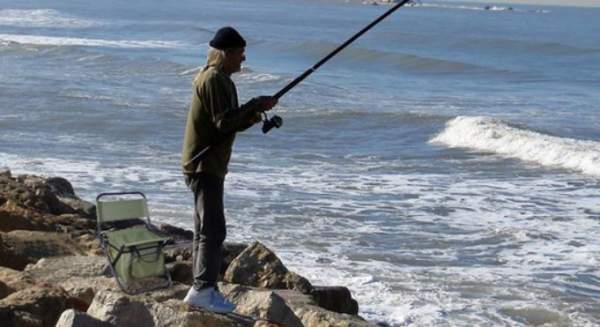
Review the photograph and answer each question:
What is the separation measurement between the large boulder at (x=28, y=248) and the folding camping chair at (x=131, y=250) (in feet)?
3.59

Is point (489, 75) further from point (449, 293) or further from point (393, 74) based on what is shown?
point (449, 293)

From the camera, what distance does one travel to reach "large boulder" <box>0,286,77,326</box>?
490 centimetres

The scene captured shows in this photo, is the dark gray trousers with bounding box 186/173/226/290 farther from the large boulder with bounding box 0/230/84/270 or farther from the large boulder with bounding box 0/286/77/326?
the large boulder with bounding box 0/230/84/270

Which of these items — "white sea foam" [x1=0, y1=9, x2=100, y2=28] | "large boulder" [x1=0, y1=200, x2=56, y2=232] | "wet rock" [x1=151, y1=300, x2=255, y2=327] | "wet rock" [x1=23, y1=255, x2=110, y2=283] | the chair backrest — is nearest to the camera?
"wet rock" [x1=151, y1=300, x2=255, y2=327]

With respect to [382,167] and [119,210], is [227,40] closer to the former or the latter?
[119,210]

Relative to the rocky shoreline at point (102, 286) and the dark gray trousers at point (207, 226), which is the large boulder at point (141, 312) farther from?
the dark gray trousers at point (207, 226)

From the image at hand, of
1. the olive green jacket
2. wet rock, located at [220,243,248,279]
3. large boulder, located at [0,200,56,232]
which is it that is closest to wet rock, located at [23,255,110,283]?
the olive green jacket

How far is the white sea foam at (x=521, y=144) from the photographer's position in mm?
17547

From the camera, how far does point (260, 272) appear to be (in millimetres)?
7039

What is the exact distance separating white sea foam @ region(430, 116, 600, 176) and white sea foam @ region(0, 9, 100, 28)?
34928 mm

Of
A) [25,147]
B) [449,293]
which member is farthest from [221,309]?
[25,147]

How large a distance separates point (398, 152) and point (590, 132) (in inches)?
221

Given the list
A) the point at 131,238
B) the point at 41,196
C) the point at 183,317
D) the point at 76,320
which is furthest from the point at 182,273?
the point at 41,196

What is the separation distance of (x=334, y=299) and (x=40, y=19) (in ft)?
176
